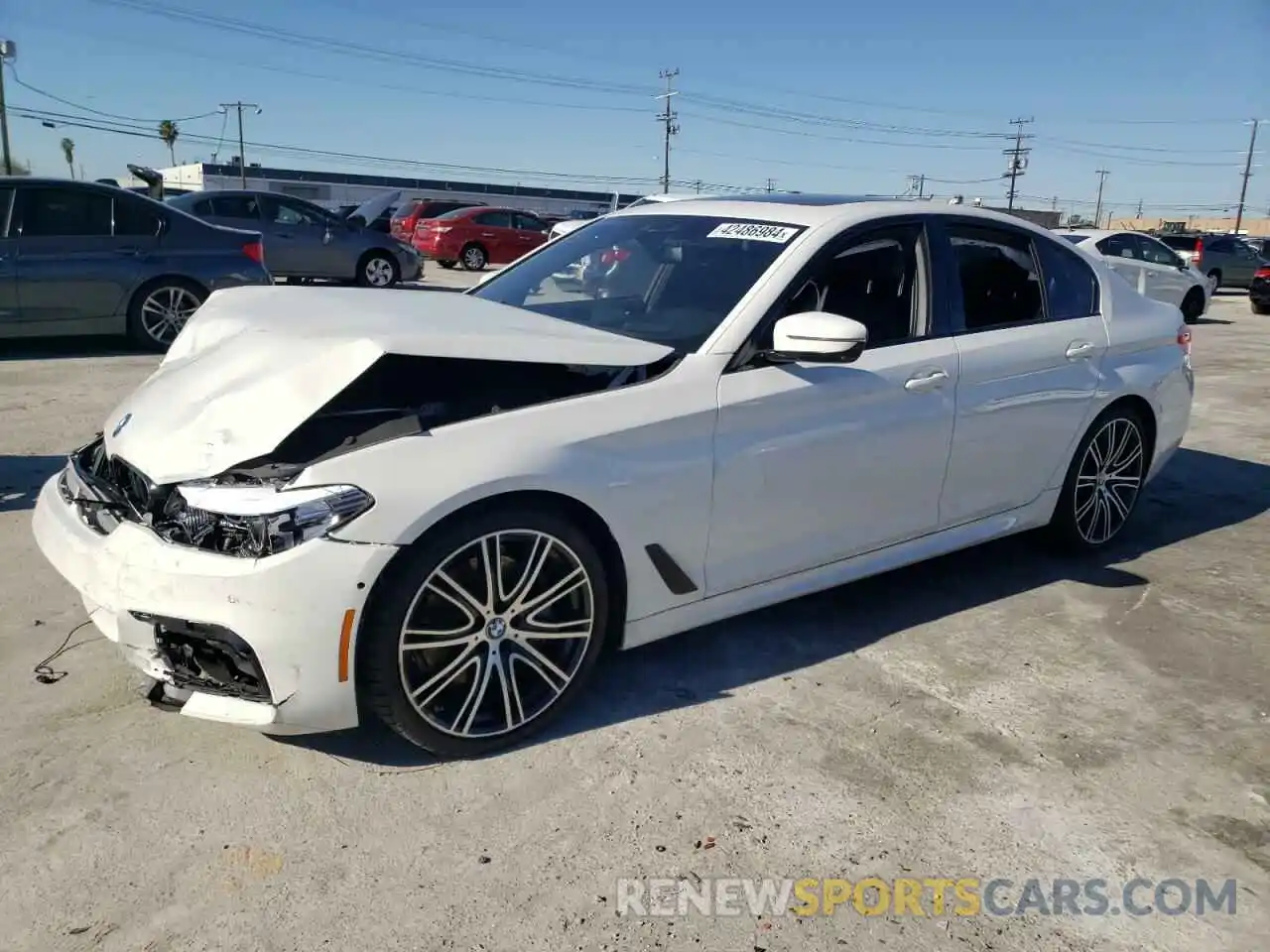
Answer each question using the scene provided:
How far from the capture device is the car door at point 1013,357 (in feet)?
12.6

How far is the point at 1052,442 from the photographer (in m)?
4.21

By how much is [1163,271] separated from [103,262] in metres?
15.8

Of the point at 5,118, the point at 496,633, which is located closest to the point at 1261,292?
the point at 496,633

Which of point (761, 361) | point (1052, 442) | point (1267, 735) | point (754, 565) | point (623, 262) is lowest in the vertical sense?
point (1267, 735)

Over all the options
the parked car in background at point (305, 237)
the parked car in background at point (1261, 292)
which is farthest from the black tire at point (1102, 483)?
the parked car in background at point (1261, 292)

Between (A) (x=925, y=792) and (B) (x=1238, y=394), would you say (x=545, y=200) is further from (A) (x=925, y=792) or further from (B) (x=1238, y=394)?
(A) (x=925, y=792)

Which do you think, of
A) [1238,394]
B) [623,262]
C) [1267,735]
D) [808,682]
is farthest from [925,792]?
[1238,394]

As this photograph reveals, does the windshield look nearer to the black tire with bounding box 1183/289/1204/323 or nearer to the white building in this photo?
the black tire with bounding box 1183/289/1204/323

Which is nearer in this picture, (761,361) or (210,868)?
(210,868)

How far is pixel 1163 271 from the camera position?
16.2 meters

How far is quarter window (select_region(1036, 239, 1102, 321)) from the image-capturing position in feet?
14.2

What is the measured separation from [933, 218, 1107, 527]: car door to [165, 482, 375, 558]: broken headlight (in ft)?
7.86

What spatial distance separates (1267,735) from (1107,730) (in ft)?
1.76

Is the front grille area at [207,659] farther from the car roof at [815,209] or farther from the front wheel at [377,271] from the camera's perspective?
the front wheel at [377,271]
